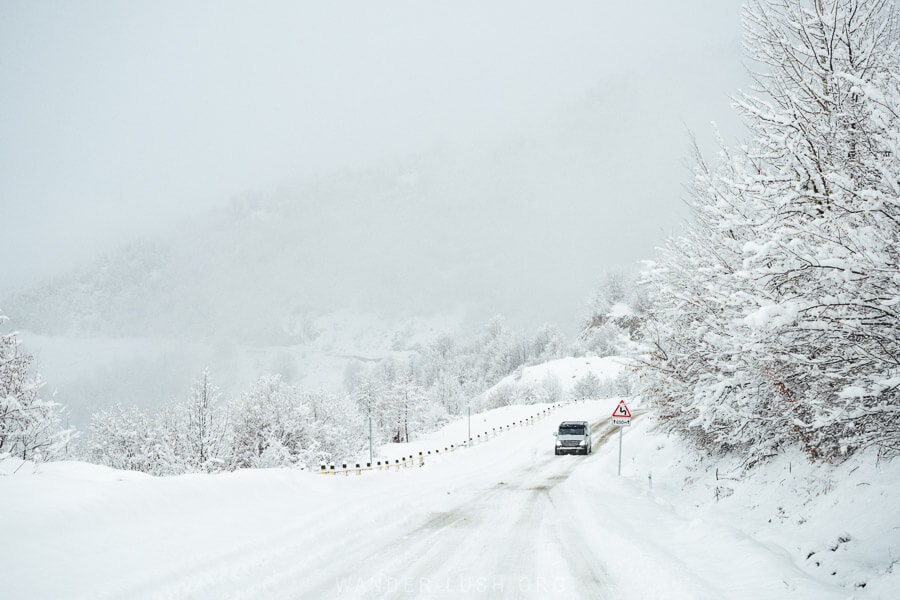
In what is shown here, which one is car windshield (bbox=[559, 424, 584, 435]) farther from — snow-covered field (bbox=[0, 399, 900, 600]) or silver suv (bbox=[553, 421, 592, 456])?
snow-covered field (bbox=[0, 399, 900, 600])

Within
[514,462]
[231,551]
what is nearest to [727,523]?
[231,551]

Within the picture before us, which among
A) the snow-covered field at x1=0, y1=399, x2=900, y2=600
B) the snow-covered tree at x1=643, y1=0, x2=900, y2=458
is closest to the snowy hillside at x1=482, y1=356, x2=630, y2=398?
the snow-covered field at x1=0, y1=399, x2=900, y2=600

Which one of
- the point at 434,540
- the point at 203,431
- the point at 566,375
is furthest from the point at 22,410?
the point at 566,375

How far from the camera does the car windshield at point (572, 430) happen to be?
107 feet

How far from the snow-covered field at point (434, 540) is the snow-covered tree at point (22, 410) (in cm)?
503

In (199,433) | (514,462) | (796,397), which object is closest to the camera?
(796,397)

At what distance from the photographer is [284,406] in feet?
162

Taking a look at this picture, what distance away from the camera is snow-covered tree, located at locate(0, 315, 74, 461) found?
1778 cm

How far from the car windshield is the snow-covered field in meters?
17.8

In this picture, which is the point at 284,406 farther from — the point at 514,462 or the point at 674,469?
the point at 674,469

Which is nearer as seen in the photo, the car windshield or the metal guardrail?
the metal guardrail

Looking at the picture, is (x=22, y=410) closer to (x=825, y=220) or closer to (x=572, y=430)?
(x=825, y=220)

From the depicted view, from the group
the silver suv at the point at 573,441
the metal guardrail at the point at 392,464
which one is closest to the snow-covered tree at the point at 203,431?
the metal guardrail at the point at 392,464

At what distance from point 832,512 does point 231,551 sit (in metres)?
10.3
